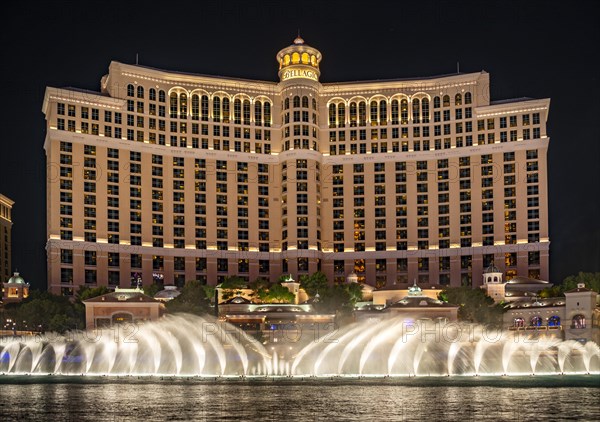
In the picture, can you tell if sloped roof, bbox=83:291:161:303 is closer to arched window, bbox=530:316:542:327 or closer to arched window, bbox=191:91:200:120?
A: arched window, bbox=191:91:200:120

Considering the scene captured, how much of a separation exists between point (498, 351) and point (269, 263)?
75722 millimetres

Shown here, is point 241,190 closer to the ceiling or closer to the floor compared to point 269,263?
closer to the ceiling

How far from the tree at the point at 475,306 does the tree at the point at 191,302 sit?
3939 centimetres

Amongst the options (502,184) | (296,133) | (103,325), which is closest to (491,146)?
(502,184)

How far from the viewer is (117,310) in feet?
488

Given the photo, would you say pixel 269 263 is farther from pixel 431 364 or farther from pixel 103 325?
pixel 431 364

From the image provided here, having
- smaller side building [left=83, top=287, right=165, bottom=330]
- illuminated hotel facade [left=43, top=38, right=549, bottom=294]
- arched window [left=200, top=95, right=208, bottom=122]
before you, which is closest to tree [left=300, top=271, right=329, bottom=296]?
illuminated hotel facade [left=43, top=38, right=549, bottom=294]

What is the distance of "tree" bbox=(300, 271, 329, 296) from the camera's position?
580 feet

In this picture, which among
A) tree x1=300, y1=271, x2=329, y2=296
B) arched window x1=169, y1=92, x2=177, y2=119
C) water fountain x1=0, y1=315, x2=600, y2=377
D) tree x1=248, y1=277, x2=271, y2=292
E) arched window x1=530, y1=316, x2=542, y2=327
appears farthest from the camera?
arched window x1=169, y1=92, x2=177, y2=119

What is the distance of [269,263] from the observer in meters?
196

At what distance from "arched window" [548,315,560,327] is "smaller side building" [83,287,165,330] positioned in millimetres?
57813

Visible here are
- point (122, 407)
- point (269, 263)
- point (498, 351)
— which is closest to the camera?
point (122, 407)

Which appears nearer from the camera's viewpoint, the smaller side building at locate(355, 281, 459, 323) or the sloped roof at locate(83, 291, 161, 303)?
the smaller side building at locate(355, 281, 459, 323)

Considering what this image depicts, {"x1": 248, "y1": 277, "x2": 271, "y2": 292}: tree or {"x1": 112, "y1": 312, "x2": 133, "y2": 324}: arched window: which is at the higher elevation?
{"x1": 248, "y1": 277, "x2": 271, "y2": 292}: tree
